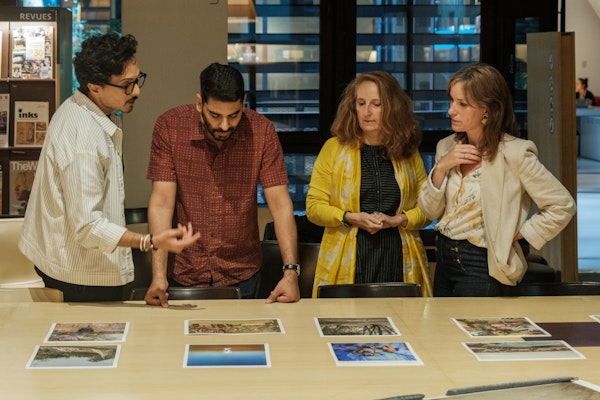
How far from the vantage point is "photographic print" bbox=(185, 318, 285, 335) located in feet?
12.2

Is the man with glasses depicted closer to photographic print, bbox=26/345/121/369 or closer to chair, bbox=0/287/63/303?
chair, bbox=0/287/63/303

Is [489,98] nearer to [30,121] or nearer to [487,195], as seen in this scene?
[487,195]

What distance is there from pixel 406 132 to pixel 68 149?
5.51 ft

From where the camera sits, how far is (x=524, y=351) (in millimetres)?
3477

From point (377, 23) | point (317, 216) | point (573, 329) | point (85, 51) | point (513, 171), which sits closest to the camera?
point (573, 329)


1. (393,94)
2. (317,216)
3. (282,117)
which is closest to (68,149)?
(317,216)

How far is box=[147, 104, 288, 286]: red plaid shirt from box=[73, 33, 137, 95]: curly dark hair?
458 millimetres

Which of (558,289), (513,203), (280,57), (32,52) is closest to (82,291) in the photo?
(513,203)

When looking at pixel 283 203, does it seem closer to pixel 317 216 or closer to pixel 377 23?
pixel 317 216

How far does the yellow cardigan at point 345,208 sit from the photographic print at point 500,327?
0.95 meters

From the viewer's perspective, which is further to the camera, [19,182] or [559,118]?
[19,182]

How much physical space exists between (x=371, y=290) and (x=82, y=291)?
1251 millimetres

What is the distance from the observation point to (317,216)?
Answer: 4836 millimetres

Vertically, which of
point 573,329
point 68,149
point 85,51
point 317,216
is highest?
point 85,51
